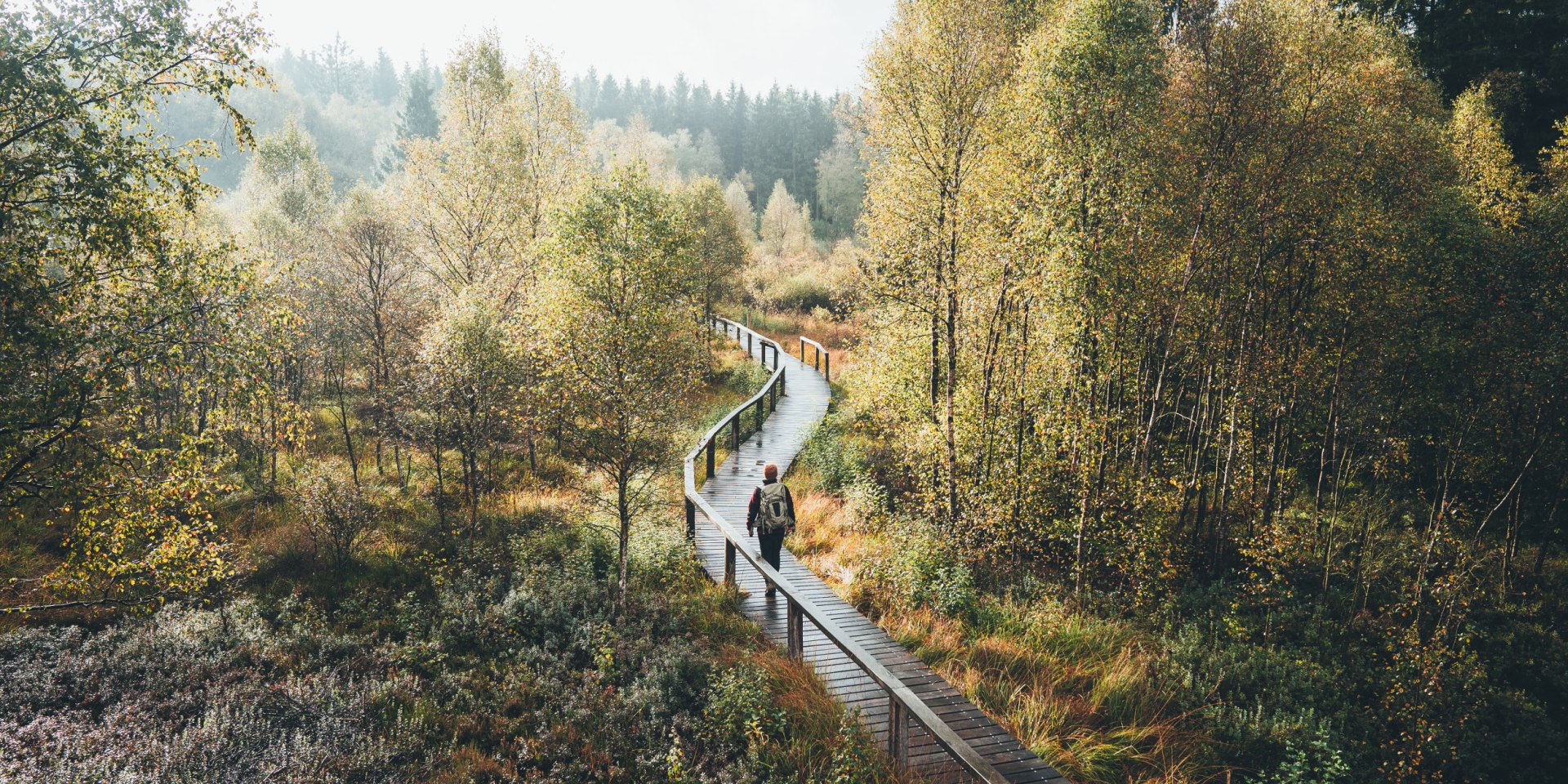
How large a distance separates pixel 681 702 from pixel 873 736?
7.69 ft

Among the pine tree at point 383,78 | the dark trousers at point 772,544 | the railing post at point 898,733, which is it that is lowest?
the railing post at point 898,733

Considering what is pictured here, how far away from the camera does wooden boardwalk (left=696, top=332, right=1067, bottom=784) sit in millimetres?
6468

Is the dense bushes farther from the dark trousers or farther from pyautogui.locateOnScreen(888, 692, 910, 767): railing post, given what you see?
the dark trousers

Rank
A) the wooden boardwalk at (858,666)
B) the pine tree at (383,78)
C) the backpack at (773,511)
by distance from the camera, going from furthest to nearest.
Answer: the pine tree at (383,78), the backpack at (773,511), the wooden boardwalk at (858,666)

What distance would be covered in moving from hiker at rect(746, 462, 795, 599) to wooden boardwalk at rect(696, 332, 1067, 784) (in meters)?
0.30

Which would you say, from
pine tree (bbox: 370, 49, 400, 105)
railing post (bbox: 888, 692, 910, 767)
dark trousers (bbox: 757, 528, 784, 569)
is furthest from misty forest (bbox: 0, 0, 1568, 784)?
pine tree (bbox: 370, 49, 400, 105)

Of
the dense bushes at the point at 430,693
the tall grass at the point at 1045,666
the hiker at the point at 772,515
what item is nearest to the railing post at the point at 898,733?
the dense bushes at the point at 430,693

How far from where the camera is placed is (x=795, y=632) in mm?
8133

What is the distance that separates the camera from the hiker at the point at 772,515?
9672mm

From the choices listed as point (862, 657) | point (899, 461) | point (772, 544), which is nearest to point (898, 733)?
point (862, 657)

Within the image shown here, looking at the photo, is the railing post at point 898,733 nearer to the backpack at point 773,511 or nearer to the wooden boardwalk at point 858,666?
the wooden boardwalk at point 858,666

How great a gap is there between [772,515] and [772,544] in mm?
450

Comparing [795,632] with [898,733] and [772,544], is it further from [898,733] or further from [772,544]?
[898,733]

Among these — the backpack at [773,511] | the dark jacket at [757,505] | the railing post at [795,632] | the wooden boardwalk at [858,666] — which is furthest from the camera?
the dark jacket at [757,505]
